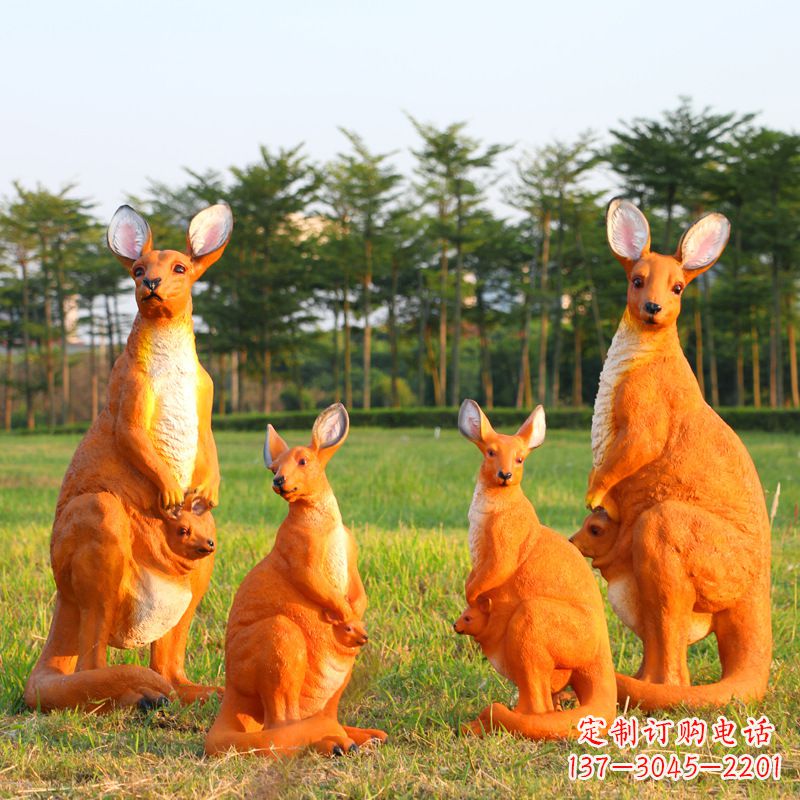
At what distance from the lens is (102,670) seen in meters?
3.01

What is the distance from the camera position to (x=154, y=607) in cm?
310

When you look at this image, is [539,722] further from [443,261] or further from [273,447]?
[443,261]

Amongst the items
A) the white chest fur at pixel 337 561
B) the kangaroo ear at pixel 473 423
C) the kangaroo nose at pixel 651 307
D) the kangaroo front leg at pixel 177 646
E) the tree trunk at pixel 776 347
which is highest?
the tree trunk at pixel 776 347

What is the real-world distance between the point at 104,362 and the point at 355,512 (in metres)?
29.9

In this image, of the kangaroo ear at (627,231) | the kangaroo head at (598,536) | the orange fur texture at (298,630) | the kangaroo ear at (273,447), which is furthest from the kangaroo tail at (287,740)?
the kangaroo ear at (627,231)

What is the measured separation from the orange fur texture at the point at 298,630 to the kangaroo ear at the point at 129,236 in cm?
102

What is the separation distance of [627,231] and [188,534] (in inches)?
69.5

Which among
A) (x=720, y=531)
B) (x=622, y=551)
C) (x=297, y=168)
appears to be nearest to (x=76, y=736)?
(x=622, y=551)

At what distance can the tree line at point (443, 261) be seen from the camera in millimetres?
24141

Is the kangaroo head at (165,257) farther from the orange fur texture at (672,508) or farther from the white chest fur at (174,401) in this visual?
the orange fur texture at (672,508)

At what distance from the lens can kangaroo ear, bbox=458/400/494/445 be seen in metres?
2.76

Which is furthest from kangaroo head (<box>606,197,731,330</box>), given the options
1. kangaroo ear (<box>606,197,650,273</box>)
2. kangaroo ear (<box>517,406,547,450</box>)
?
kangaroo ear (<box>517,406,547,450</box>)

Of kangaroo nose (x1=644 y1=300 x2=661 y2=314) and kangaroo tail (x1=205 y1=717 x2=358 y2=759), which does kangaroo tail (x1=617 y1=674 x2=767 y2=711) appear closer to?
kangaroo tail (x1=205 y1=717 x2=358 y2=759)

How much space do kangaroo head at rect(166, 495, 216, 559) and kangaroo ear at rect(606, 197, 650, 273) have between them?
164cm
